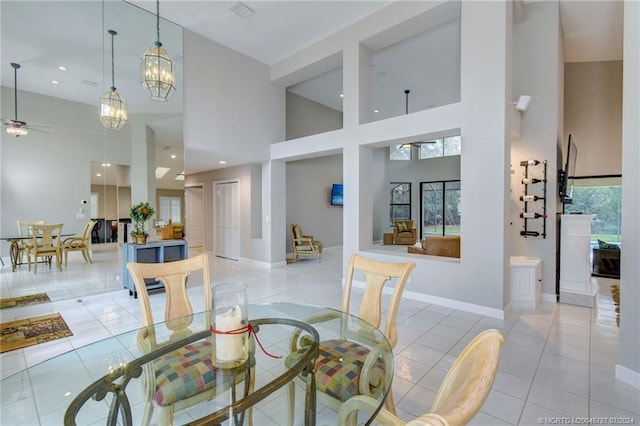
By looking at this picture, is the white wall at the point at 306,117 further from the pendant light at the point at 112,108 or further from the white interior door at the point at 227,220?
the pendant light at the point at 112,108

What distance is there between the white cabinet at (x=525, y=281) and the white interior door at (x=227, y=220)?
5.77m

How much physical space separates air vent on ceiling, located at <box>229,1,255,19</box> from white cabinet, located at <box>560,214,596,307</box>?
5621 millimetres

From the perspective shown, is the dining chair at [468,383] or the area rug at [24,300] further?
the area rug at [24,300]

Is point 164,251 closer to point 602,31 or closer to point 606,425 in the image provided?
point 606,425

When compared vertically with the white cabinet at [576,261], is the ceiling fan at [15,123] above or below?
above

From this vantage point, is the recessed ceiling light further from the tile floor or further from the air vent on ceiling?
the air vent on ceiling

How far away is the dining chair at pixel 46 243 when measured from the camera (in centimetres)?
401

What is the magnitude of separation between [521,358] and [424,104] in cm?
689

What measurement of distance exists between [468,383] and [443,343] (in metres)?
2.46

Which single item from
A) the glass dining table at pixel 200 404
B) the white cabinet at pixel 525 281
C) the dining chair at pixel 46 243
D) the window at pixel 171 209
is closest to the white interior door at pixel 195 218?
the window at pixel 171 209

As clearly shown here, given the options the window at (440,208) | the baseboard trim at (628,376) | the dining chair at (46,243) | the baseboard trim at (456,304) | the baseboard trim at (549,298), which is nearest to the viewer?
the baseboard trim at (628,376)

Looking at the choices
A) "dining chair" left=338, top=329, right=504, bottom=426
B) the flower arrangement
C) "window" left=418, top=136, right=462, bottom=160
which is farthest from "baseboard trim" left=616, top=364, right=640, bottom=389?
"window" left=418, top=136, right=462, bottom=160

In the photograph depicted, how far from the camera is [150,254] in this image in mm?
4609

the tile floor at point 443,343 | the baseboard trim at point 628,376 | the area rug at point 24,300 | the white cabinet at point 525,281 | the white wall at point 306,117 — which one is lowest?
the tile floor at point 443,343
